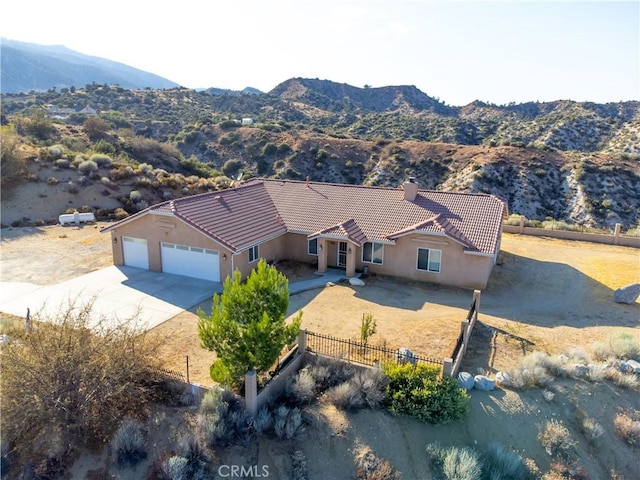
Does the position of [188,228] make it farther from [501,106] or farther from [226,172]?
[501,106]

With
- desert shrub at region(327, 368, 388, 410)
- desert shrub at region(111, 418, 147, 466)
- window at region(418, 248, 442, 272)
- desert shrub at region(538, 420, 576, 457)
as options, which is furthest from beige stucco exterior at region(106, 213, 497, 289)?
desert shrub at region(111, 418, 147, 466)

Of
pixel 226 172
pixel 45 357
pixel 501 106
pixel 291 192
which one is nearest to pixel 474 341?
pixel 45 357

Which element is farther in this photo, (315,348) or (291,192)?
(291,192)

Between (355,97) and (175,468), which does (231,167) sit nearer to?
(175,468)

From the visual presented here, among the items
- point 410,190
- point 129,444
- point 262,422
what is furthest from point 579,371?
point 410,190

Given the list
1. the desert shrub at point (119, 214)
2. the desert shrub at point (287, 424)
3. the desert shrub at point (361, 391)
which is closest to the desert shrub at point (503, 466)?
the desert shrub at point (361, 391)

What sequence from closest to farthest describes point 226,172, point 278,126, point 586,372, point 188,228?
1. point 586,372
2. point 188,228
3. point 226,172
4. point 278,126

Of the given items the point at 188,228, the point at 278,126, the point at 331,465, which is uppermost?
the point at 278,126

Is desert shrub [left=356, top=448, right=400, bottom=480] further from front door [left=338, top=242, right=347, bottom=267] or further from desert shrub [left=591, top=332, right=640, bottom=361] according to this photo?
front door [left=338, top=242, right=347, bottom=267]
